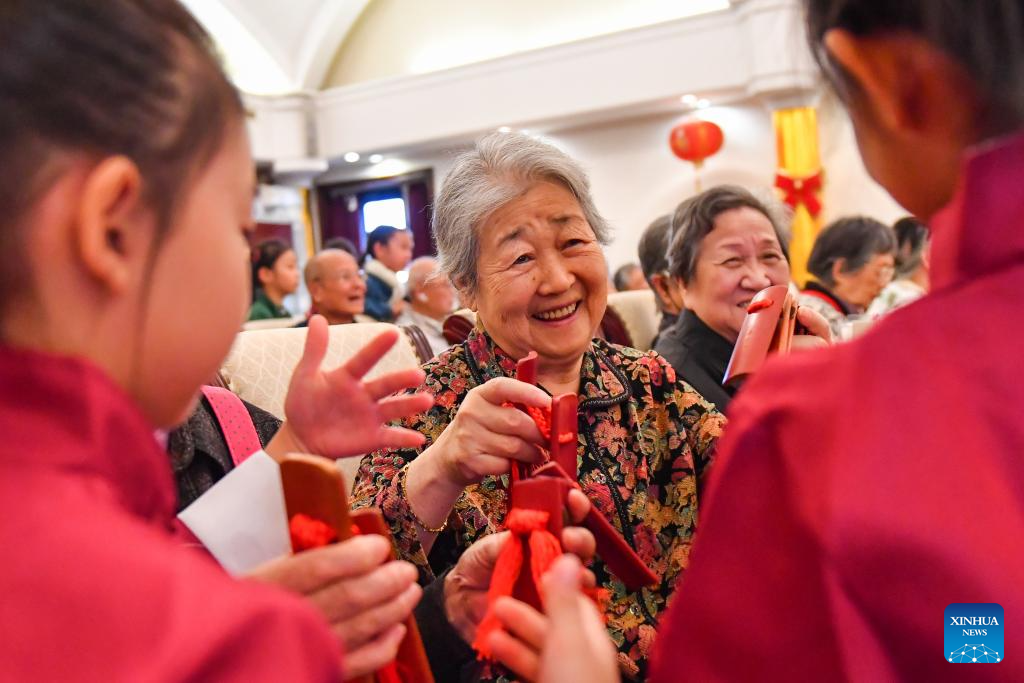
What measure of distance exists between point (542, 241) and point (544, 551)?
0.84 m

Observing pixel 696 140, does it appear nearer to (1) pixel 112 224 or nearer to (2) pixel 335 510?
(2) pixel 335 510

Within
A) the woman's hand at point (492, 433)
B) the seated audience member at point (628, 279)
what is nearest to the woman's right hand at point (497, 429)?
the woman's hand at point (492, 433)

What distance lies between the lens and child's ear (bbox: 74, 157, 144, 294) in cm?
53

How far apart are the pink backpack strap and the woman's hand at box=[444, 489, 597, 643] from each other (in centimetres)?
47

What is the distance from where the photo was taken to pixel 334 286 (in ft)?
15.9

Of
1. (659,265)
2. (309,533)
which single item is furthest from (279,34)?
(309,533)

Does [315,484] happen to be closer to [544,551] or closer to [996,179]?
[544,551]

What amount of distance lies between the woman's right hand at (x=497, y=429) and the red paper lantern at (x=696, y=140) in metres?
8.23

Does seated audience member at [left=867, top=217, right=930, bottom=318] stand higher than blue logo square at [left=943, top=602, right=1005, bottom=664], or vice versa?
seated audience member at [left=867, top=217, right=930, bottom=318]

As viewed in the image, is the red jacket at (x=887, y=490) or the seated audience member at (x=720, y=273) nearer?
the red jacket at (x=887, y=490)

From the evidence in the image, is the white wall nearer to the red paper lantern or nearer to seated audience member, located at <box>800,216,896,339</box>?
the red paper lantern

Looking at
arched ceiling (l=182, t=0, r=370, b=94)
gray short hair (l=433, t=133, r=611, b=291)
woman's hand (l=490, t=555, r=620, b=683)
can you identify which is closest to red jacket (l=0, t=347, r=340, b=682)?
woman's hand (l=490, t=555, r=620, b=683)

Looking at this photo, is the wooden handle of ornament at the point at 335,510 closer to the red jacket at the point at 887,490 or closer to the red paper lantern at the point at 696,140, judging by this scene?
the red jacket at the point at 887,490

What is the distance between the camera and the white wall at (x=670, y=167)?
29.1ft
